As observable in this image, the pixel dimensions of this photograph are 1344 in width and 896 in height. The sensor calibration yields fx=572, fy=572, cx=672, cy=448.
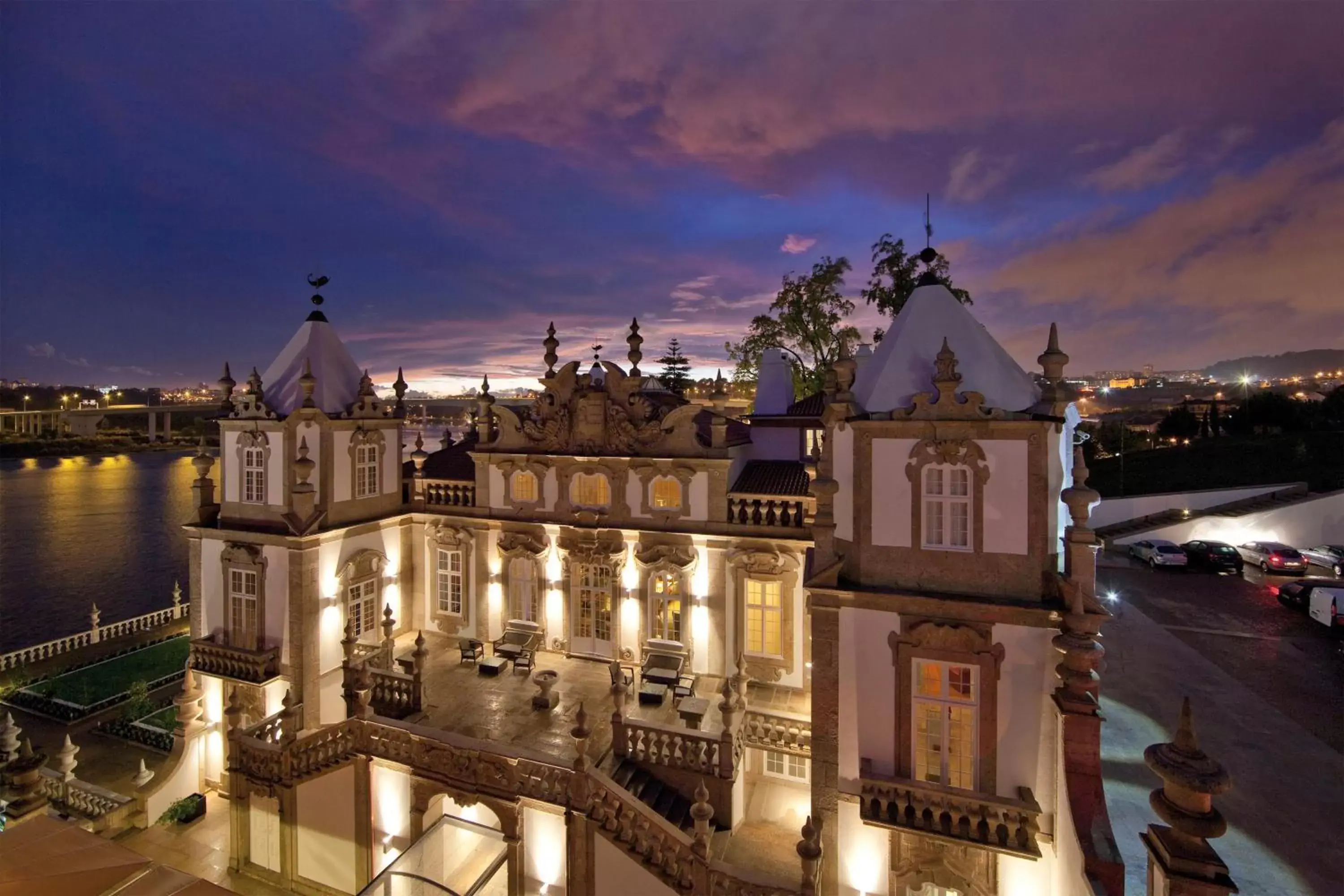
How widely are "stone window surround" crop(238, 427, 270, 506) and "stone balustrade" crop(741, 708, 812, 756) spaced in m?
14.1

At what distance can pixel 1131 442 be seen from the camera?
163ft

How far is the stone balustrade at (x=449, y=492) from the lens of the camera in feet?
59.5

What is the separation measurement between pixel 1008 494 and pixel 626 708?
10054mm

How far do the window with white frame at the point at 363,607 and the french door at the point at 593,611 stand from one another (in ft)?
20.2

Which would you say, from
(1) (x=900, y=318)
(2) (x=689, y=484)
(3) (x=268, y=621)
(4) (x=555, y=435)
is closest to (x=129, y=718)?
(3) (x=268, y=621)

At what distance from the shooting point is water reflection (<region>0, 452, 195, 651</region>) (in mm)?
31609

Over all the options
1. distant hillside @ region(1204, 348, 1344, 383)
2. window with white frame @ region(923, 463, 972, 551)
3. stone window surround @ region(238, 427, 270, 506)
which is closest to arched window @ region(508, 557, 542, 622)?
stone window surround @ region(238, 427, 270, 506)

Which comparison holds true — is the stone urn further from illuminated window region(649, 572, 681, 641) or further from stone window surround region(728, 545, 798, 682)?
stone window surround region(728, 545, 798, 682)

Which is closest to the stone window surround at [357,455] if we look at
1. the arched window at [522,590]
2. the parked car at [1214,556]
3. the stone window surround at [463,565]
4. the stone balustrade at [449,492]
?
the stone balustrade at [449,492]

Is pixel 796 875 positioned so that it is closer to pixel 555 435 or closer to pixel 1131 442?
pixel 555 435

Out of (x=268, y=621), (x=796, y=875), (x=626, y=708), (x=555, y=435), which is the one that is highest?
(x=555, y=435)

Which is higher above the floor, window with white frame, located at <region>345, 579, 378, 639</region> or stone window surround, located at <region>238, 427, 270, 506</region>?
stone window surround, located at <region>238, 427, 270, 506</region>

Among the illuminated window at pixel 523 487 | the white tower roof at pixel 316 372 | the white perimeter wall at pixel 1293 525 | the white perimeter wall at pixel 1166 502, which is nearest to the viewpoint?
the white tower roof at pixel 316 372

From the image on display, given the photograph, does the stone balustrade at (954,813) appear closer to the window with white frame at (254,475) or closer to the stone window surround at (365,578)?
the stone window surround at (365,578)
